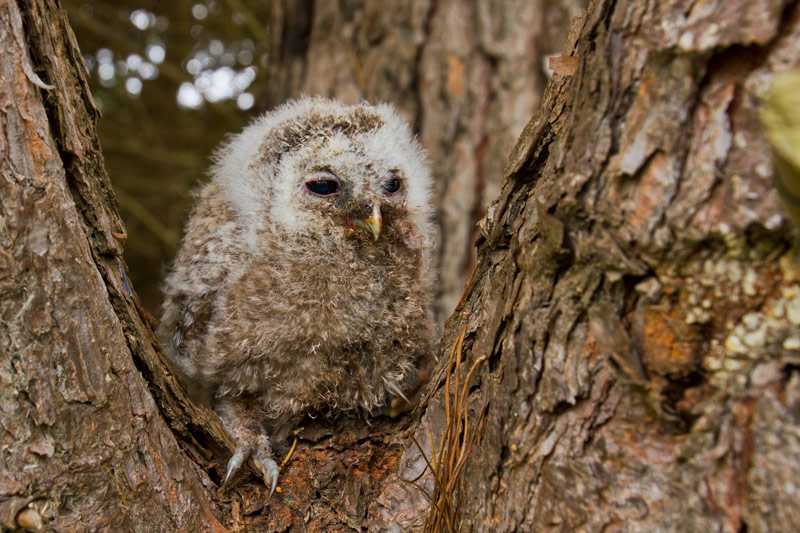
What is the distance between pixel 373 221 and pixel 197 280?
27.4 inches

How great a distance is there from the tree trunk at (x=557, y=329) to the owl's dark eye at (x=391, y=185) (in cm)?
69

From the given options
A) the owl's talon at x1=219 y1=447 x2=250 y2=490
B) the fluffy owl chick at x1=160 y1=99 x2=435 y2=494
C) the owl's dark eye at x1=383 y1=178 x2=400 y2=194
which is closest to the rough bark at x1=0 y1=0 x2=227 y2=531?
the owl's talon at x1=219 y1=447 x2=250 y2=490

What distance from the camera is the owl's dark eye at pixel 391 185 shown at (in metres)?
2.38

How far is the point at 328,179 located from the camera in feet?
7.48

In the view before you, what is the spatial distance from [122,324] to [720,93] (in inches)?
56.7

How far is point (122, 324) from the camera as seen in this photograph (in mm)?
1607

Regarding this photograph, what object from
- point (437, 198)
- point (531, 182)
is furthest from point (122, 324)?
point (437, 198)

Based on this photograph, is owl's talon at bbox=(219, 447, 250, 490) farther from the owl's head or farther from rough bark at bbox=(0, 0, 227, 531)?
the owl's head

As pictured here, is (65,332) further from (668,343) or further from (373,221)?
(668,343)

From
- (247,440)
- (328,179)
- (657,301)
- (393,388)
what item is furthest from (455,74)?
(657,301)

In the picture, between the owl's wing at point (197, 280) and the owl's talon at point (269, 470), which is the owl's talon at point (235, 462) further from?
the owl's wing at point (197, 280)

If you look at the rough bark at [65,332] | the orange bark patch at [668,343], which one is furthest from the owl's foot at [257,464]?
the orange bark patch at [668,343]

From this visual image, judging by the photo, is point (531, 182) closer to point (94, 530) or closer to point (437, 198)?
point (94, 530)

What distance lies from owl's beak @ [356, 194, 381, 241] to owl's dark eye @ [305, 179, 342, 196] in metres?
0.14
